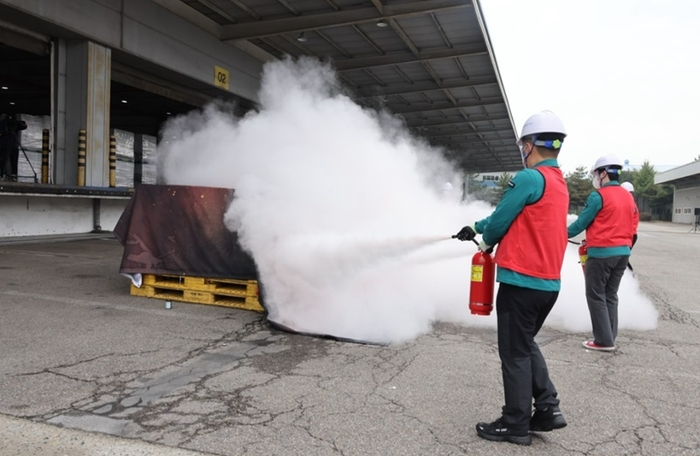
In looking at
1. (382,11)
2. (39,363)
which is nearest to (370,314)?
(39,363)

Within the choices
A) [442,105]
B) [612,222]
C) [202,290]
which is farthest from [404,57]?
[612,222]

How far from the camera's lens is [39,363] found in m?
4.04

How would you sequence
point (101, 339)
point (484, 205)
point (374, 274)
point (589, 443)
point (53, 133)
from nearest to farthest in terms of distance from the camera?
1. point (589, 443)
2. point (101, 339)
3. point (374, 274)
4. point (484, 205)
5. point (53, 133)

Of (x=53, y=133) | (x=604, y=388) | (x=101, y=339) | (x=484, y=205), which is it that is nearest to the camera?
(x=604, y=388)

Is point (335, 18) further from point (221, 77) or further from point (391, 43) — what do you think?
point (221, 77)

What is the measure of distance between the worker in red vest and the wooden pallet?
350 centimetres

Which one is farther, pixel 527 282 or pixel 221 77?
pixel 221 77

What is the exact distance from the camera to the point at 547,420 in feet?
10.0

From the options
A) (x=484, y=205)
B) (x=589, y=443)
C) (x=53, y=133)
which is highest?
(x=53, y=133)

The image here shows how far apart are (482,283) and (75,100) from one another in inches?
483

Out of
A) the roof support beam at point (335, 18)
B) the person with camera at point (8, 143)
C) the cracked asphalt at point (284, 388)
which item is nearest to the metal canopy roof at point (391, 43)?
the roof support beam at point (335, 18)

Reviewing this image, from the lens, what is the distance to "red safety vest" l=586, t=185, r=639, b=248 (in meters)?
4.92

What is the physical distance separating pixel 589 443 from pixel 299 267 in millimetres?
2877

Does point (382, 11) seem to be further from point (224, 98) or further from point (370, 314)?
point (370, 314)
